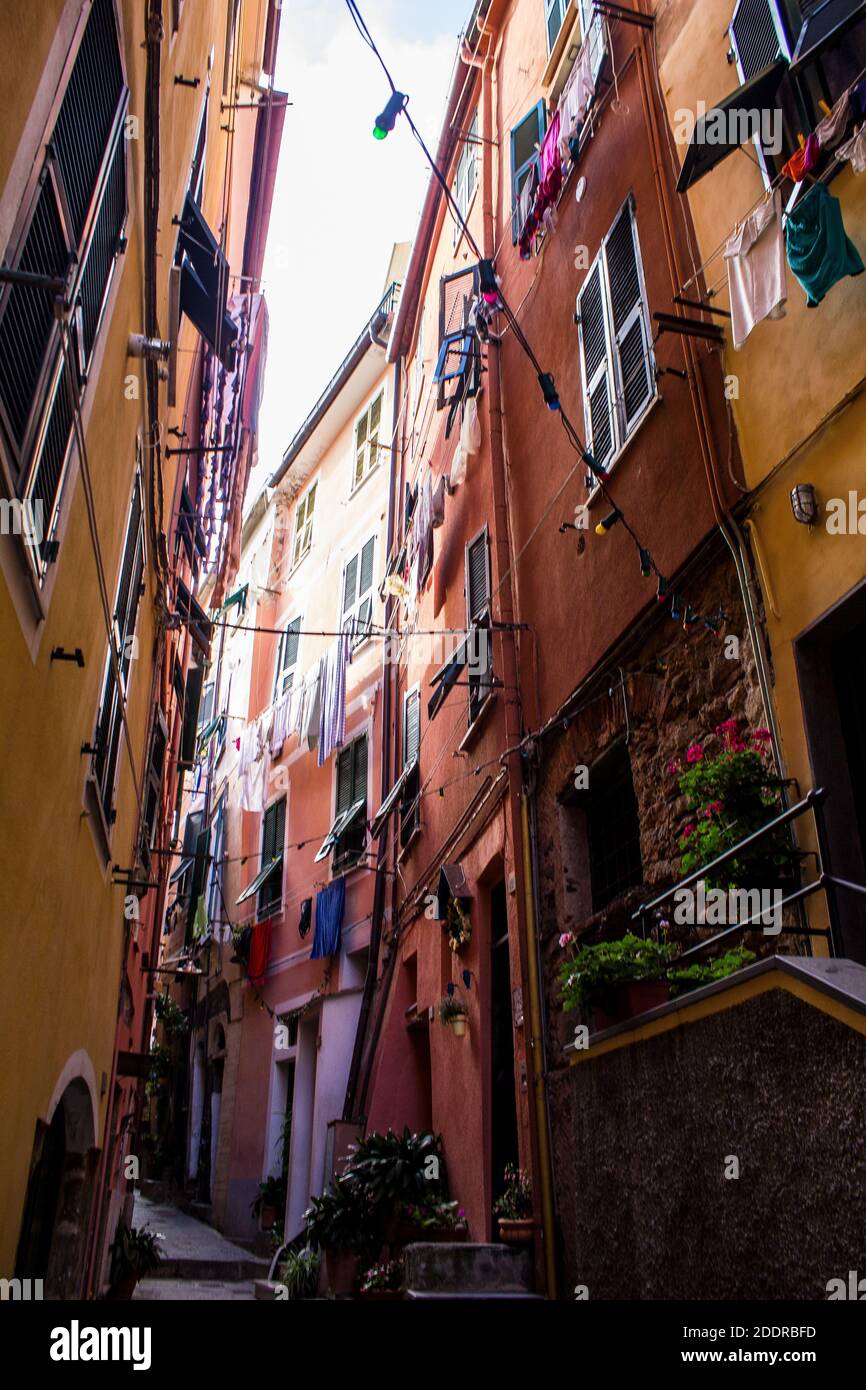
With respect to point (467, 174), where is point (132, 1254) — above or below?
below

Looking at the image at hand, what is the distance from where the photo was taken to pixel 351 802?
56.9 ft

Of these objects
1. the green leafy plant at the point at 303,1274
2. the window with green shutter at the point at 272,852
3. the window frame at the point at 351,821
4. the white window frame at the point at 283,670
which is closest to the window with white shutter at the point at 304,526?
the white window frame at the point at 283,670

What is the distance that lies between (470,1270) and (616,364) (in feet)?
23.1

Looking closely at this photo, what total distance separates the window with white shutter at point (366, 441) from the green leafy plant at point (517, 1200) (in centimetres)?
1420

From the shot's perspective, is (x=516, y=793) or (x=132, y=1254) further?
(x=132, y=1254)

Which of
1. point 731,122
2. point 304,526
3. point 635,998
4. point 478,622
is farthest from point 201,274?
point 304,526

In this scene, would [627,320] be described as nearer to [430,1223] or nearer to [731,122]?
[731,122]

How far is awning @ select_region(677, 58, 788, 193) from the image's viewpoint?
600 cm

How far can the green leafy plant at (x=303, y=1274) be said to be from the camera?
34.4ft

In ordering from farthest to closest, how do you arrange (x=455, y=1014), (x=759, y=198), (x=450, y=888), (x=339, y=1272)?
(x=450, y=888)
(x=455, y=1014)
(x=339, y=1272)
(x=759, y=198)

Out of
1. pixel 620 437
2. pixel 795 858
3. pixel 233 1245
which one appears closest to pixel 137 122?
pixel 620 437

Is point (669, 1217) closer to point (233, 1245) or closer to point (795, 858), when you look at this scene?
point (795, 858)
